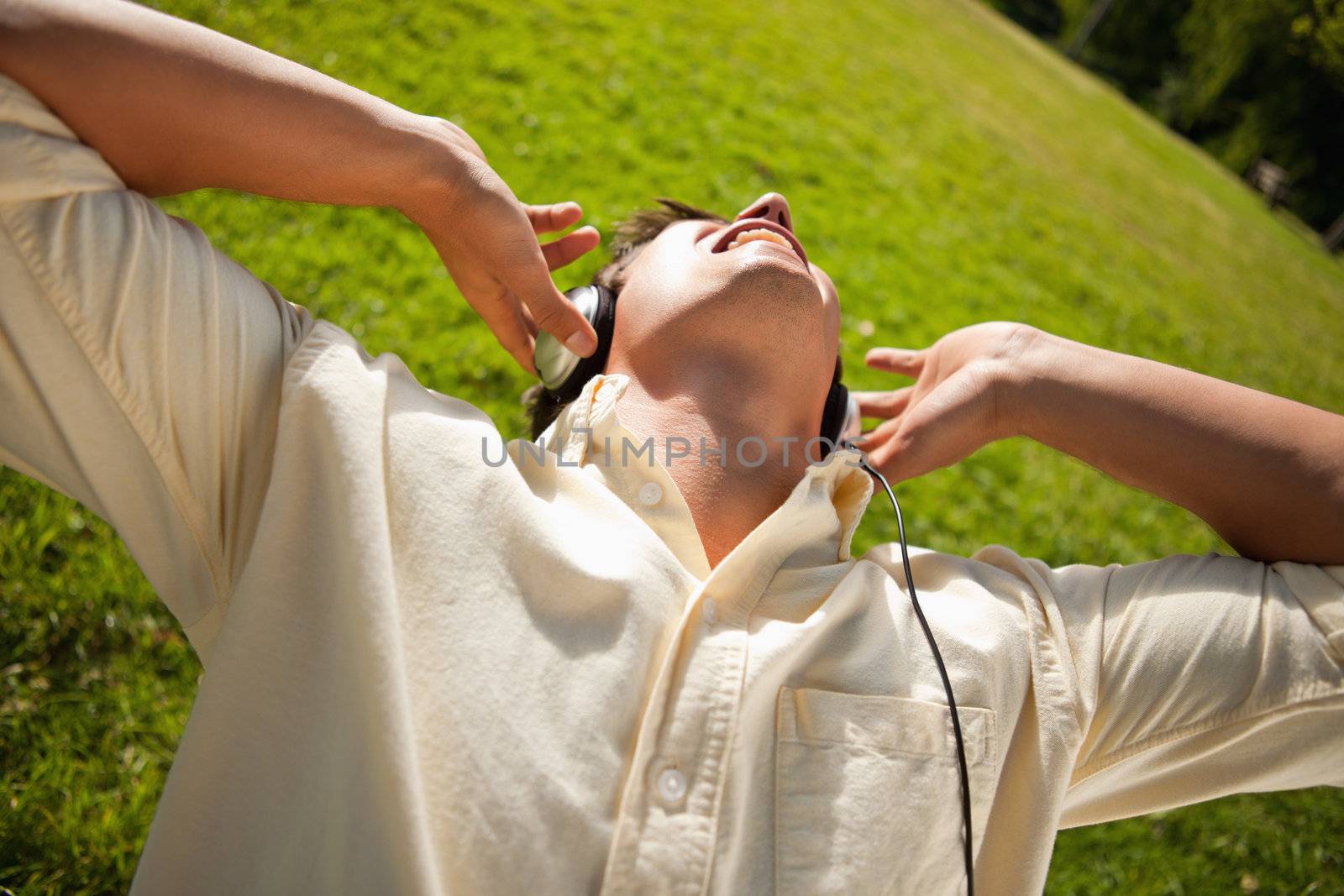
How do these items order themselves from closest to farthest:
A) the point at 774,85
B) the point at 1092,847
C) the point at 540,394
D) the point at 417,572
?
the point at 417,572 < the point at 540,394 < the point at 1092,847 < the point at 774,85

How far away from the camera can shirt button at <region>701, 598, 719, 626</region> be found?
1525 mm

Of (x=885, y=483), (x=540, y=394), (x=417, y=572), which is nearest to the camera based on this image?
(x=417, y=572)

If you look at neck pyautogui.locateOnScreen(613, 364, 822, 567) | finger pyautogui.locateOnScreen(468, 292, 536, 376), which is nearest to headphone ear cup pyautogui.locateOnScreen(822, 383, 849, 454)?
neck pyautogui.locateOnScreen(613, 364, 822, 567)

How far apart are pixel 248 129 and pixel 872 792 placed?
69.7 inches

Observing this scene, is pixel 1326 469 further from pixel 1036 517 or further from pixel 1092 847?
→ pixel 1036 517

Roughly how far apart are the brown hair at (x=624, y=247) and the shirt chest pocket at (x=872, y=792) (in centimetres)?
129

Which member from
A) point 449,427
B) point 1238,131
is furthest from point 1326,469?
point 1238,131

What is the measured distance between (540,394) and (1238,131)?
2161 cm

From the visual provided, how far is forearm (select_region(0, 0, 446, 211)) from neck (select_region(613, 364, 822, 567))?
31.3 inches

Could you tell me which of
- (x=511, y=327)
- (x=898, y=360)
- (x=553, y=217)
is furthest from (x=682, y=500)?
(x=898, y=360)

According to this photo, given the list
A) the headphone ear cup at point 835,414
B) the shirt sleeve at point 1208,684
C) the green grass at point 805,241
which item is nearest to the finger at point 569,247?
the headphone ear cup at point 835,414

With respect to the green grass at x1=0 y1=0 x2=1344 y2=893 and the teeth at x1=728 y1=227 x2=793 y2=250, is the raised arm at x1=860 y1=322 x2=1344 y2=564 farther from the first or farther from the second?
the green grass at x1=0 y1=0 x2=1344 y2=893

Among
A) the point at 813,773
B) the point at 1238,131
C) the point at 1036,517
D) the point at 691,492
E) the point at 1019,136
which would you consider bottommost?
the point at 1036,517

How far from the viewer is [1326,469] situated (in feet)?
5.69
